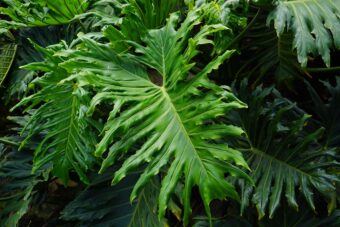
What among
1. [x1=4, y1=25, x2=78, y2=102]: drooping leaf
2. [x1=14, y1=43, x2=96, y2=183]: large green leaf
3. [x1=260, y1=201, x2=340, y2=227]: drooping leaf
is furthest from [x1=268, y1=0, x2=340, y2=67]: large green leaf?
[x1=4, y1=25, x2=78, y2=102]: drooping leaf

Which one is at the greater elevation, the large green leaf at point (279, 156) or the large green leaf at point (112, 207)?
the large green leaf at point (279, 156)

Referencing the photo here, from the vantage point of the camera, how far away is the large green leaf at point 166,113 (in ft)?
3.82

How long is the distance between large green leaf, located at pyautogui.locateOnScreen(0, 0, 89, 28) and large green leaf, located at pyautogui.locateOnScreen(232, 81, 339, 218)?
764mm

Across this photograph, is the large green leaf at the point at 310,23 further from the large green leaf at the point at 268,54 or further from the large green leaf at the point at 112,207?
the large green leaf at the point at 112,207

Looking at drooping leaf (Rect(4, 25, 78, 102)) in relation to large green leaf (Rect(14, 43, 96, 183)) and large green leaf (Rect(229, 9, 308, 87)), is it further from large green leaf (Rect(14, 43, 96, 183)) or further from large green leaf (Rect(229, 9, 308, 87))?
large green leaf (Rect(229, 9, 308, 87))

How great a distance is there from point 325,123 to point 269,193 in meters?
0.39

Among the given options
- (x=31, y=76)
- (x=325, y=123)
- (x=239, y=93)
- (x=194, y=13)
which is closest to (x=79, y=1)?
(x=31, y=76)

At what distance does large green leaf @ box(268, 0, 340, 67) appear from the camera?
4.61 ft

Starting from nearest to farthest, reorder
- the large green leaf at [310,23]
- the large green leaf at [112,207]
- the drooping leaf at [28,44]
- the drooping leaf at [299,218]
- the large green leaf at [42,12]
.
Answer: the large green leaf at [310,23]
the drooping leaf at [299,218]
the large green leaf at [112,207]
the large green leaf at [42,12]
the drooping leaf at [28,44]

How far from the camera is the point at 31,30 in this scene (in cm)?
216

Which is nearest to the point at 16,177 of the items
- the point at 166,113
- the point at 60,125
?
the point at 60,125

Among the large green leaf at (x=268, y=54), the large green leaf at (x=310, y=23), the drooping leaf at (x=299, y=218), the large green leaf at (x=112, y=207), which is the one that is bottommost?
the drooping leaf at (x=299, y=218)

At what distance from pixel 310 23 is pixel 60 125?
92 cm

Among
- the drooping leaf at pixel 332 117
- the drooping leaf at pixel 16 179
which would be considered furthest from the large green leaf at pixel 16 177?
the drooping leaf at pixel 332 117
